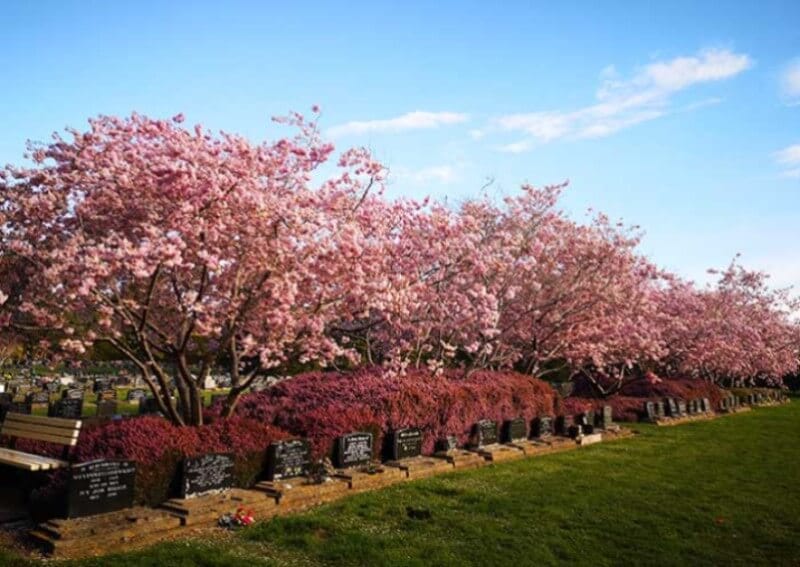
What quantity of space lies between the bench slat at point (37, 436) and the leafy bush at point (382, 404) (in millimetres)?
3638

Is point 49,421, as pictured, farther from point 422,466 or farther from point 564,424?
point 564,424

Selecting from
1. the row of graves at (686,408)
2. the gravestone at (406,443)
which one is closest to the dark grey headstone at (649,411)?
the row of graves at (686,408)

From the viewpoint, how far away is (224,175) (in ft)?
31.1

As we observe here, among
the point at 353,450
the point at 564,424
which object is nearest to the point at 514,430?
the point at 564,424

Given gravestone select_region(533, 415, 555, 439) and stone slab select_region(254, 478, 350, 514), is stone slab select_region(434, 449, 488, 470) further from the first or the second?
gravestone select_region(533, 415, 555, 439)

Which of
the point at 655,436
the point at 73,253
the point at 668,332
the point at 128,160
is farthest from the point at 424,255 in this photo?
the point at 668,332

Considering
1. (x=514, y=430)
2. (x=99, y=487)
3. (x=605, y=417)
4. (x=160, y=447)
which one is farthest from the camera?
(x=605, y=417)

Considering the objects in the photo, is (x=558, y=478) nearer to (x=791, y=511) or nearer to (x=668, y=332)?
(x=791, y=511)

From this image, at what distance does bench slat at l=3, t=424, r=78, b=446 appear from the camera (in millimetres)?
8586

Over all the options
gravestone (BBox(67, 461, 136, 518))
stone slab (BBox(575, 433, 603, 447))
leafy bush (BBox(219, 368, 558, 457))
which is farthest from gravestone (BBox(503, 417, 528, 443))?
gravestone (BBox(67, 461, 136, 518))

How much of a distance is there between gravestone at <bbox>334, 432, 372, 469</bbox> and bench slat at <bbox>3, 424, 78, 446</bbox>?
4.27 metres

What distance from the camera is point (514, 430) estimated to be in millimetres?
16000

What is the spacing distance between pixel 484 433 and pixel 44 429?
9.23m

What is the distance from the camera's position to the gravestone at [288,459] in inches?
391
